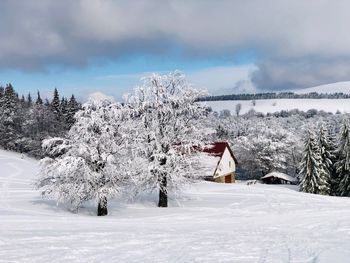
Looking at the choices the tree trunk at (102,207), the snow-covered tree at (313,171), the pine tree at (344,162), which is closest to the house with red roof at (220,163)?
the snow-covered tree at (313,171)

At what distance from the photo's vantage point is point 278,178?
289ft

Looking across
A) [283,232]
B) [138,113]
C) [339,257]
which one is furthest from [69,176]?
[339,257]

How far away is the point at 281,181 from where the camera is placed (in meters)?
89.8

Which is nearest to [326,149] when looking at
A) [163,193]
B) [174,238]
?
[163,193]

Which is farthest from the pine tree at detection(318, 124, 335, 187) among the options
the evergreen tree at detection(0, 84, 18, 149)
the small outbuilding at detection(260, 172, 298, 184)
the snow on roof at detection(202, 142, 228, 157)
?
the evergreen tree at detection(0, 84, 18, 149)

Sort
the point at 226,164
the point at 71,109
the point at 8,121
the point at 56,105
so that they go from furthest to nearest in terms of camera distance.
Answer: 1. the point at 56,105
2. the point at 8,121
3. the point at 71,109
4. the point at 226,164

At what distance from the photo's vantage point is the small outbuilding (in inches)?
3359

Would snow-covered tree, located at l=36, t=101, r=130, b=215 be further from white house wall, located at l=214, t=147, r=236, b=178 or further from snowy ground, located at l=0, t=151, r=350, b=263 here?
white house wall, located at l=214, t=147, r=236, b=178

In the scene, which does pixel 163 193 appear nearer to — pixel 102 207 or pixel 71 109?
pixel 102 207

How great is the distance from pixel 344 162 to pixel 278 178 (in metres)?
29.7

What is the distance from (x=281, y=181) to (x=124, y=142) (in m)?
63.8

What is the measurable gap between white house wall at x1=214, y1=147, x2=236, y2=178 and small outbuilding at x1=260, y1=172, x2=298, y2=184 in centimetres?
1647

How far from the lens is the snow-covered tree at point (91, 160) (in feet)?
96.7

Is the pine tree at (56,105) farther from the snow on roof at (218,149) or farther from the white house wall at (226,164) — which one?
the snow on roof at (218,149)
